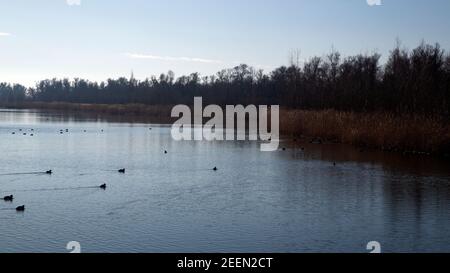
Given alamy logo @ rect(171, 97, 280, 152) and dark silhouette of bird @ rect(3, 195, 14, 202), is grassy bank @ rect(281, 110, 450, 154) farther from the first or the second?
dark silhouette of bird @ rect(3, 195, 14, 202)

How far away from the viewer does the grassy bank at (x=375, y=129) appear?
20.8 metres

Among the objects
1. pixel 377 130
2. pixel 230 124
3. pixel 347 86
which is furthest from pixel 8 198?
pixel 230 124

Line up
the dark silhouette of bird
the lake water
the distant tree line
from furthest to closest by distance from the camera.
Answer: the distant tree line, the dark silhouette of bird, the lake water

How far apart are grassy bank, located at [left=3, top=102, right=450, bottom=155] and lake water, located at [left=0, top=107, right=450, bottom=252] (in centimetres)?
145

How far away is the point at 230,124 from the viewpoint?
144 ft

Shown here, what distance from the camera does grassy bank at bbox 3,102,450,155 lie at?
2081 cm

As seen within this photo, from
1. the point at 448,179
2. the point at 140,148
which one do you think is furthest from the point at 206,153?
the point at 448,179

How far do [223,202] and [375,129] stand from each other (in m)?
14.1

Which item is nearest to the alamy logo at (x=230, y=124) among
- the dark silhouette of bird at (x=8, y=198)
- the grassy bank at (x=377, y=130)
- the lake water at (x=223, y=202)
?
the grassy bank at (x=377, y=130)

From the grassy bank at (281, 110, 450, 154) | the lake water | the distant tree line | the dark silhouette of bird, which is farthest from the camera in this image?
the distant tree line

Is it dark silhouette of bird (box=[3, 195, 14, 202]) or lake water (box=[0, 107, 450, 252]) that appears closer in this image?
lake water (box=[0, 107, 450, 252])

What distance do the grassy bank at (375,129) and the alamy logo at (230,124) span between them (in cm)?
158

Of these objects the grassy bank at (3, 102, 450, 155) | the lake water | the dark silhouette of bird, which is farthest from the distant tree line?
the dark silhouette of bird
